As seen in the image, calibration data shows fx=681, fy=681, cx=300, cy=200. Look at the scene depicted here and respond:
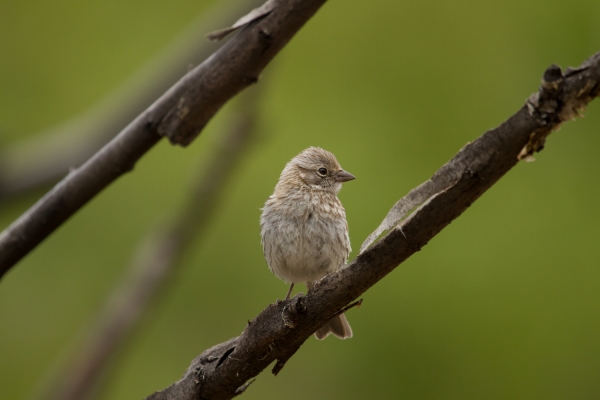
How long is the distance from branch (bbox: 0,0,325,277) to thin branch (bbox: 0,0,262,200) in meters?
1.20

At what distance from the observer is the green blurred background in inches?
221

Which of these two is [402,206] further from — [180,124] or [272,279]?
[272,279]

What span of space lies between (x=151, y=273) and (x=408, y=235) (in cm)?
340

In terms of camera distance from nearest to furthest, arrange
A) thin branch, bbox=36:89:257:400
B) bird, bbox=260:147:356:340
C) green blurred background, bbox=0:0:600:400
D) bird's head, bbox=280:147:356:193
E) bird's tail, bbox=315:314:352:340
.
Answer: bird, bbox=260:147:356:340, bird's tail, bbox=315:314:352:340, bird's head, bbox=280:147:356:193, thin branch, bbox=36:89:257:400, green blurred background, bbox=0:0:600:400

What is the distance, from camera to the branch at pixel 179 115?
2297 millimetres

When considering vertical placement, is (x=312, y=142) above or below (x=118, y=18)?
below

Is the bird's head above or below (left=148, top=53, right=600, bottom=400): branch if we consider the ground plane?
above

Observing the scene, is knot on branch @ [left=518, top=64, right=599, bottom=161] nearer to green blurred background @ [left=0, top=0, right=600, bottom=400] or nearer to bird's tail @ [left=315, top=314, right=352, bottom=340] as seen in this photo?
bird's tail @ [left=315, top=314, right=352, bottom=340]

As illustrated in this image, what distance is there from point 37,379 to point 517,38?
A: 214 inches

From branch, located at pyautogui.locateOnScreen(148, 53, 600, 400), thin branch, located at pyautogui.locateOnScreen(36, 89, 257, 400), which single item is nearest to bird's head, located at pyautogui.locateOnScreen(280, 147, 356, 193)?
thin branch, located at pyautogui.locateOnScreen(36, 89, 257, 400)

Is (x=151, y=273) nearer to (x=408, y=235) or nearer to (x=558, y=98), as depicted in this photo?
(x=408, y=235)

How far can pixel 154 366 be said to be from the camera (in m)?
6.43

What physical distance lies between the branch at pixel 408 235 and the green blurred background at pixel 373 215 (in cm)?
266

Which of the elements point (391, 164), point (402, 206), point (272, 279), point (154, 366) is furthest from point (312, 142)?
point (402, 206)
